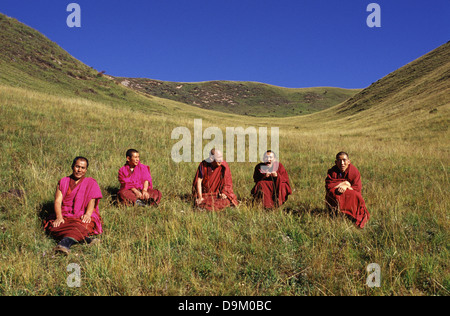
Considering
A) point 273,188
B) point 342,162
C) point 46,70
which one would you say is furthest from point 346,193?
point 46,70

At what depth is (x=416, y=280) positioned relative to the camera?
9.44ft

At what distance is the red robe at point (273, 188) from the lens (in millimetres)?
5758

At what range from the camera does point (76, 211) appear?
4.40 m

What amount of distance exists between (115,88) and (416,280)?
44.4 meters

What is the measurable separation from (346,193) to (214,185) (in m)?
3.00

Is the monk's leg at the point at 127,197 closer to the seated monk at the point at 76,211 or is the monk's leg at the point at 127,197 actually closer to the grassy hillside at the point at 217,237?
the grassy hillside at the point at 217,237

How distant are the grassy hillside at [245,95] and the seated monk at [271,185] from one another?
84.4 meters

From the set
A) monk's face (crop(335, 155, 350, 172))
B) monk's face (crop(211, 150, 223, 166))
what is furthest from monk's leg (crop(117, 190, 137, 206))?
monk's face (crop(335, 155, 350, 172))

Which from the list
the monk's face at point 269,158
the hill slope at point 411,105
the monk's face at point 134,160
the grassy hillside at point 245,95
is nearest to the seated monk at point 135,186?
the monk's face at point 134,160

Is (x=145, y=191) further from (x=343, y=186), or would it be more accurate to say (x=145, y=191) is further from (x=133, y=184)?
(x=343, y=186)

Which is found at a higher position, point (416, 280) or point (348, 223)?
point (348, 223)

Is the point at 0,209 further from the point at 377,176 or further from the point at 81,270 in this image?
the point at 377,176

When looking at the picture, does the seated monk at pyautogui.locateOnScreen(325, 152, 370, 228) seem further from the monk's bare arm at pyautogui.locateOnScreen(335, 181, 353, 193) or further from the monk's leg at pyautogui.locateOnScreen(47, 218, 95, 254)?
the monk's leg at pyautogui.locateOnScreen(47, 218, 95, 254)
